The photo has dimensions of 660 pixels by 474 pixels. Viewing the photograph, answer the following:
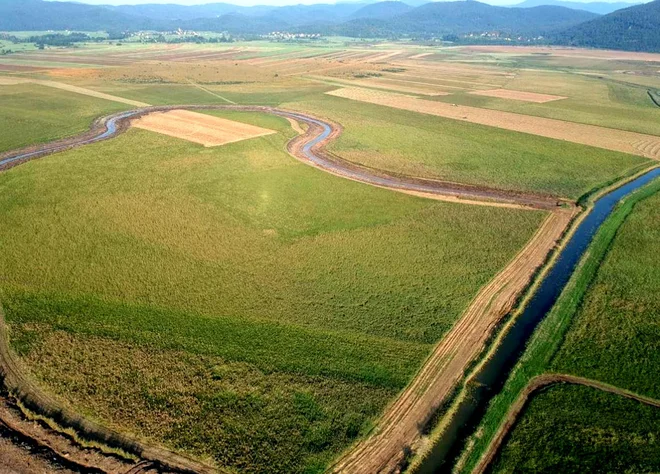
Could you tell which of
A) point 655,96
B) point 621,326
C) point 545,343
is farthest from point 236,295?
point 655,96

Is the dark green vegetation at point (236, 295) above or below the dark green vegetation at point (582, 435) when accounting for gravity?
above

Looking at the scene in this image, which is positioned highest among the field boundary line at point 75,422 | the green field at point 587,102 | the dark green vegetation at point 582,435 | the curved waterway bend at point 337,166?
the green field at point 587,102

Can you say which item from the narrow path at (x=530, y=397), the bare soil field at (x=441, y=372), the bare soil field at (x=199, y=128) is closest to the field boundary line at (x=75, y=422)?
the bare soil field at (x=441, y=372)

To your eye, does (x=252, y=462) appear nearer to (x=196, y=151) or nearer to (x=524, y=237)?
(x=524, y=237)

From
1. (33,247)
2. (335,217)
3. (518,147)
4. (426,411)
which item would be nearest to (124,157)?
(33,247)

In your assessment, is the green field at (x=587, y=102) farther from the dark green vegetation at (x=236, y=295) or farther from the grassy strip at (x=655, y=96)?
the dark green vegetation at (x=236, y=295)

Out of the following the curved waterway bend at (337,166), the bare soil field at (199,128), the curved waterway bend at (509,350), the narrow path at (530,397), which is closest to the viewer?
the narrow path at (530,397)

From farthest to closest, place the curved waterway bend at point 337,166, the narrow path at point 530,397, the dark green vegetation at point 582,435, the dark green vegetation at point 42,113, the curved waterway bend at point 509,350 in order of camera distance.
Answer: the dark green vegetation at point 42,113, the curved waterway bend at point 337,166, the curved waterway bend at point 509,350, the narrow path at point 530,397, the dark green vegetation at point 582,435
